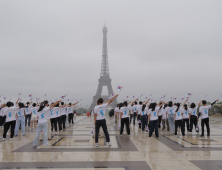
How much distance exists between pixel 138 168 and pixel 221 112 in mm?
39085

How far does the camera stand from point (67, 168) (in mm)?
4820

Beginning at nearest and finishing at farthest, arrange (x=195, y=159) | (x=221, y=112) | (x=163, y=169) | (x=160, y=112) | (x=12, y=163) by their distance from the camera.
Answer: (x=163, y=169), (x=12, y=163), (x=195, y=159), (x=160, y=112), (x=221, y=112)

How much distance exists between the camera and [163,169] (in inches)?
187

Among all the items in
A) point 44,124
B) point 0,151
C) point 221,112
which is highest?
point 44,124

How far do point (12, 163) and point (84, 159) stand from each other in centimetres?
195

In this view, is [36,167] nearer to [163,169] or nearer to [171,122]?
[163,169]

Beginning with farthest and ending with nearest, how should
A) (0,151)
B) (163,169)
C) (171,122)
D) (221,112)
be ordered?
(221,112), (171,122), (0,151), (163,169)

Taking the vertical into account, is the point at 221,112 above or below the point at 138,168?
below

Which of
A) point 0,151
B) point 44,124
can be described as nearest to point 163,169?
point 44,124

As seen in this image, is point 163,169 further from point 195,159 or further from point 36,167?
point 36,167

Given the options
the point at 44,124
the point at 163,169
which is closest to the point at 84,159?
the point at 163,169

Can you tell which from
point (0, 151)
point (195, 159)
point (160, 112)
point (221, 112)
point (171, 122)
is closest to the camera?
point (195, 159)

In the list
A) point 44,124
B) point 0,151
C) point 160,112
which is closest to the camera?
point 0,151

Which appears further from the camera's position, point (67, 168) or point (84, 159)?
point (84, 159)
